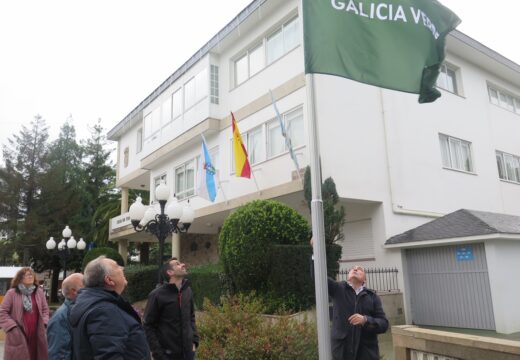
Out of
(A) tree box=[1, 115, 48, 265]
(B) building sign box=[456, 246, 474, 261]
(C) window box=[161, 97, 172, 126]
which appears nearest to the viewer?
(B) building sign box=[456, 246, 474, 261]

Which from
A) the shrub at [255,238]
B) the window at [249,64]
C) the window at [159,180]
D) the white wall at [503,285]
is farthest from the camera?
the window at [159,180]

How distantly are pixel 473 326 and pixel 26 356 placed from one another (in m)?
11.2

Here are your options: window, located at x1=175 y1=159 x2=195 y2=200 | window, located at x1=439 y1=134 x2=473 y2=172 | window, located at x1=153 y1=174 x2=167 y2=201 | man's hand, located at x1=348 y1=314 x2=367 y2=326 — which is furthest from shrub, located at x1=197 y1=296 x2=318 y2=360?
window, located at x1=153 y1=174 x2=167 y2=201

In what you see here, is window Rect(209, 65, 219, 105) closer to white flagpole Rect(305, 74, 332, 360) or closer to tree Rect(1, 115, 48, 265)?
white flagpole Rect(305, 74, 332, 360)

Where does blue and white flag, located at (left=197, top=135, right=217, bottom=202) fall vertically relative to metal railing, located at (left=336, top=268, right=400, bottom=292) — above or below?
above

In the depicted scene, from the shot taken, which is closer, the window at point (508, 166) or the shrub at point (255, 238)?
the shrub at point (255, 238)

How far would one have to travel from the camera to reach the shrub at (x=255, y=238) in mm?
11734

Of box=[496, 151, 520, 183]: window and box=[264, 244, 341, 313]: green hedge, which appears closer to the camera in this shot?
box=[264, 244, 341, 313]: green hedge

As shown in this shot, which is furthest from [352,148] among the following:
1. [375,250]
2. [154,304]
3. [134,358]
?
[134,358]

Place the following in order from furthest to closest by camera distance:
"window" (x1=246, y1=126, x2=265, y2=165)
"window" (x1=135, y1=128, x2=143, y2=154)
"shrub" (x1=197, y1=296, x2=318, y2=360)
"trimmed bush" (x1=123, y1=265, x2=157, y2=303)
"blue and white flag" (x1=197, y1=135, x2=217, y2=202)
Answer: "window" (x1=135, y1=128, x2=143, y2=154), "trimmed bush" (x1=123, y1=265, x2=157, y2=303), "window" (x1=246, y1=126, x2=265, y2=165), "blue and white flag" (x1=197, y1=135, x2=217, y2=202), "shrub" (x1=197, y1=296, x2=318, y2=360)

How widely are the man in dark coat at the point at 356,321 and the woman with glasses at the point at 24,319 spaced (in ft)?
13.4

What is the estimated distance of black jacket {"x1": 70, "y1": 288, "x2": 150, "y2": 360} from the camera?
10.1ft

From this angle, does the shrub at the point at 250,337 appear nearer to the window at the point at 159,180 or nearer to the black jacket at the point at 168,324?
the black jacket at the point at 168,324

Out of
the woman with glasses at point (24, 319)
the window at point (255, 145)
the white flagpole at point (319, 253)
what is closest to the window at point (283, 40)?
the window at point (255, 145)
